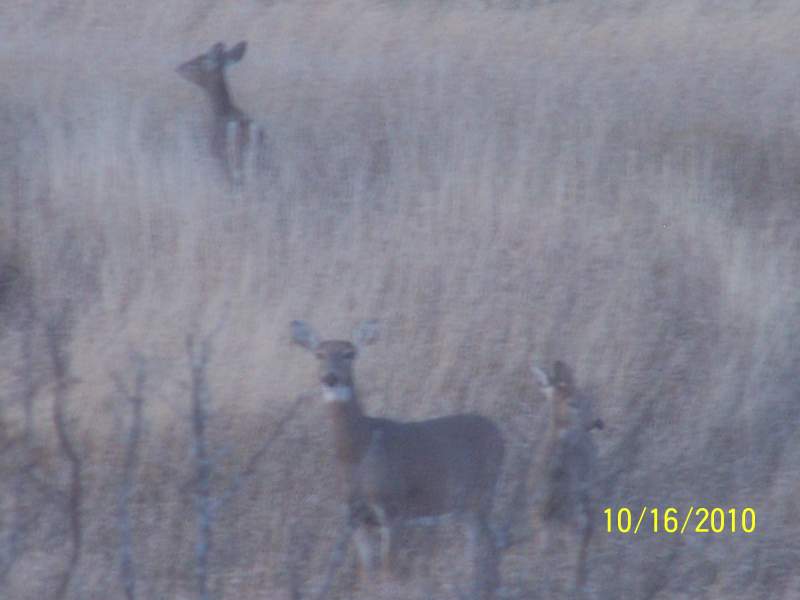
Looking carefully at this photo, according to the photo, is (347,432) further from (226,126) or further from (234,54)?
(234,54)

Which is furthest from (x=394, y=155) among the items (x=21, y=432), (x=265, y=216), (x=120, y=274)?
(x=21, y=432)

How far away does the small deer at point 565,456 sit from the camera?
25.0 feet

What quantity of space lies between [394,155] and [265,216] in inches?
46.5

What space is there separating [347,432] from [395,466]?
1.00ft

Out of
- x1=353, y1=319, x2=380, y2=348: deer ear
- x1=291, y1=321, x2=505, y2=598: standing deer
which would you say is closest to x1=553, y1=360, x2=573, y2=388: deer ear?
x1=291, y1=321, x2=505, y2=598: standing deer

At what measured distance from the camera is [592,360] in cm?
911

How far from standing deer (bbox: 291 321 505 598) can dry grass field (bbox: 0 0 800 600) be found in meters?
0.26

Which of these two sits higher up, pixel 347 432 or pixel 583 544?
pixel 347 432

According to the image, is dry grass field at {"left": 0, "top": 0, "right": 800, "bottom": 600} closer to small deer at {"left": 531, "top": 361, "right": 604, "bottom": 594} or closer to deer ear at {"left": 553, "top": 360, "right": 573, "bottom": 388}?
small deer at {"left": 531, "top": 361, "right": 604, "bottom": 594}

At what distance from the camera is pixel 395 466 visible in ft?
23.5

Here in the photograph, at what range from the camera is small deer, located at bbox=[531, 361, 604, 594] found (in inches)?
300

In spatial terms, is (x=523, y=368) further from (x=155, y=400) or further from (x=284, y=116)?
(x=284, y=116)

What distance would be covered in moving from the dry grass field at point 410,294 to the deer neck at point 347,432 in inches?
21.2

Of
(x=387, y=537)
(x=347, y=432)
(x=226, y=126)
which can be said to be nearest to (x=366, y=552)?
(x=387, y=537)
